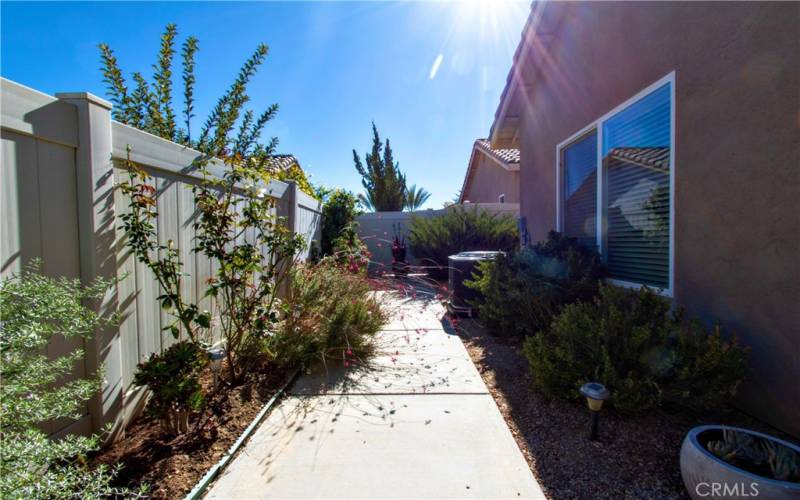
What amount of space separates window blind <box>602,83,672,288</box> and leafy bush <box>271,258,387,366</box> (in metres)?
2.74

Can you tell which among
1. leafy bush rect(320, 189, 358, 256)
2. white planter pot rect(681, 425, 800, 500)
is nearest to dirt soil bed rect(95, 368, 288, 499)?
white planter pot rect(681, 425, 800, 500)

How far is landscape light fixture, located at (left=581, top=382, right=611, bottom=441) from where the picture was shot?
207cm

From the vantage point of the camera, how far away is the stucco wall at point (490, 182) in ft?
38.9

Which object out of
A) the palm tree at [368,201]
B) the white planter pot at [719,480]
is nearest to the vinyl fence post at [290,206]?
the white planter pot at [719,480]

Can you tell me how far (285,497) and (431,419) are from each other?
1084 mm

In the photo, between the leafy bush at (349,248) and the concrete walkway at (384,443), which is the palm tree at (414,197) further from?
the concrete walkway at (384,443)

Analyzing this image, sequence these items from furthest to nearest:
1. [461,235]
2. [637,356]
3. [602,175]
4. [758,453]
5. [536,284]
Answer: [461,235] → [602,175] → [536,284] → [637,356] → [758,453]

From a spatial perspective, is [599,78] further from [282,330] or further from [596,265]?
[282,330]

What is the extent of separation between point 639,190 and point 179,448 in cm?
430

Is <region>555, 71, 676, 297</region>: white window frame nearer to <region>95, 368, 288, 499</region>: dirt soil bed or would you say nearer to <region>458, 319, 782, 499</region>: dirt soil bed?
<region>458, 319, 782, 499</region>: dirt soil bed

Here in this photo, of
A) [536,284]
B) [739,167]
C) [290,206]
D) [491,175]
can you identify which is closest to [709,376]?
[739,167]

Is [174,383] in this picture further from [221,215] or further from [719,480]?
[719,480]

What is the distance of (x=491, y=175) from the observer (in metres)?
14.2

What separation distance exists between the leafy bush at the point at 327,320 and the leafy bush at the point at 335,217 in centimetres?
400
